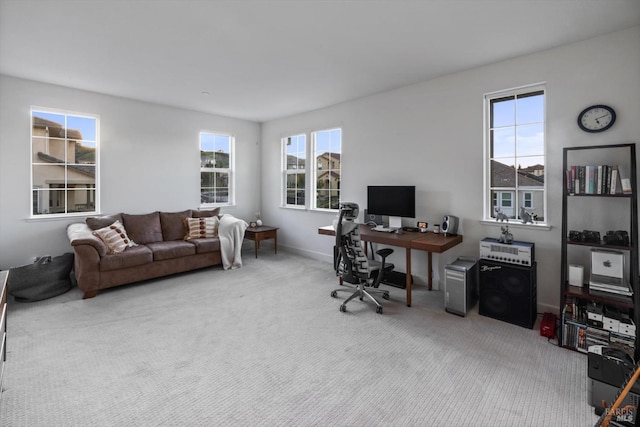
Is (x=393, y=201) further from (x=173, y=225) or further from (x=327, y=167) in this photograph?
(x=173, y=225)

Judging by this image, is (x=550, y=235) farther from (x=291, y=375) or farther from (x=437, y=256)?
(x=291, y=375)

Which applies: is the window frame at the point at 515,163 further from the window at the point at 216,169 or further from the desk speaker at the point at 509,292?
the window at the point at 216,169

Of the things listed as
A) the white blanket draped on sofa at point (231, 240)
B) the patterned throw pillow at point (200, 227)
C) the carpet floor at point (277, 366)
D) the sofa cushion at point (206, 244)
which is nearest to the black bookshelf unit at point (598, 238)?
the carpet floor at point (277, 366)

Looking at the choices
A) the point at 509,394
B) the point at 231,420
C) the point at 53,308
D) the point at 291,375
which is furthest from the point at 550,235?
the point at 53,308

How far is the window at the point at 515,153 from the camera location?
3.23 meters

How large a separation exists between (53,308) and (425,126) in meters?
4.80

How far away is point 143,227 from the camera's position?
4.69 metres

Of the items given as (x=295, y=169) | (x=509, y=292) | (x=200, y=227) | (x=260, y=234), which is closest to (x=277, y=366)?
(x=509, y=292)

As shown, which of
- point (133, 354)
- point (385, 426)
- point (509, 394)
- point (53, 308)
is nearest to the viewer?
point (385, 426)

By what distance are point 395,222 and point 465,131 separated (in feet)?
4.54

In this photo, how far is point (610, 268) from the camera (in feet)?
8.29

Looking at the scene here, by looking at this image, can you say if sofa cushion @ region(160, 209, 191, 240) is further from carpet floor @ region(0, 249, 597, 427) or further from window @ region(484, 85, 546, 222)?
window @ region(484, 85, 546, 222)

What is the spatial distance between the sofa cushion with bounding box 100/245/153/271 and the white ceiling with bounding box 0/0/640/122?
221 centimetres

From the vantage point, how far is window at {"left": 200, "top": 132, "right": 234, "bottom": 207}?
579cm
